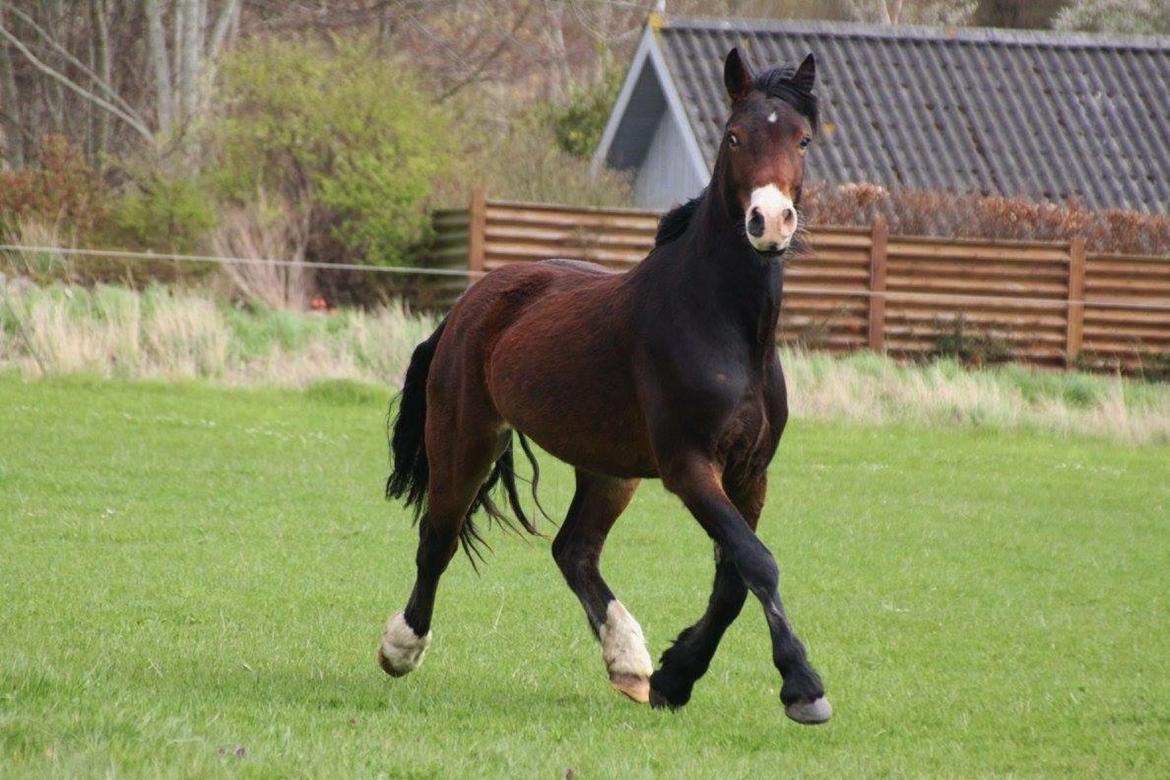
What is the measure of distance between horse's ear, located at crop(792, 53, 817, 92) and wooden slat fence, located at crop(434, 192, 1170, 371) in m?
18.4

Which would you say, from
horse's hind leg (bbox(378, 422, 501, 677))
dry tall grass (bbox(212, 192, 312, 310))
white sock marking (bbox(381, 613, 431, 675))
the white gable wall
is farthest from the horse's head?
the white gable wall

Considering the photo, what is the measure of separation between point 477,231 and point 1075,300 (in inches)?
322

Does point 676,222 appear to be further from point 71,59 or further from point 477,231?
point 71,59

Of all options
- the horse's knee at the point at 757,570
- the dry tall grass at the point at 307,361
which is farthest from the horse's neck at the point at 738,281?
the dry tall grass at the point at 307,361

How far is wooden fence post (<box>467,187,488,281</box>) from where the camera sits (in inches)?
1006

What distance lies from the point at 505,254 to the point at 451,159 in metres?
3.07

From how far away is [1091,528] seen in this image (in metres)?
14.2

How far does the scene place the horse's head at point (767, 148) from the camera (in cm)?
A: 633

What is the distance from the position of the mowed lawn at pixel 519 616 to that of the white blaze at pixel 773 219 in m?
1.70

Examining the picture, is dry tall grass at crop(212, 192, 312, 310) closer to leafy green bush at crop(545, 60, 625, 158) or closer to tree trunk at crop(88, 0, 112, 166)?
tree trunk at crop(88, 0, 112, 166)

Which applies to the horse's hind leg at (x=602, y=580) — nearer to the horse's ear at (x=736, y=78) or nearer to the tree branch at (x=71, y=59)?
the horse's ear at (x=736, y=78)

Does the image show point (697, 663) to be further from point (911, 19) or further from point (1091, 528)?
point (911, 19)

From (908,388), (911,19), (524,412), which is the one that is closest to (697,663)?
(524,412)

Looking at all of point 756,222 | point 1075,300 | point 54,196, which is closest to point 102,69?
point 54,196
